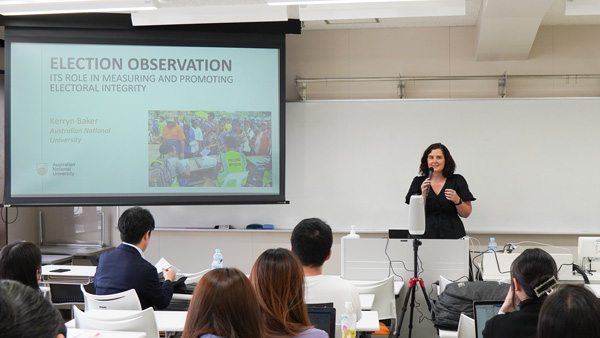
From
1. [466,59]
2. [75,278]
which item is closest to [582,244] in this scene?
[466,59]

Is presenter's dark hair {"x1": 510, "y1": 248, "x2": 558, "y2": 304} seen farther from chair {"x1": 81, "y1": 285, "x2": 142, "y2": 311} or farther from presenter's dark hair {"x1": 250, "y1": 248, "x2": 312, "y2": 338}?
chair {"x1": 81, "y1": 285, "x2": 142, "y2": 311}

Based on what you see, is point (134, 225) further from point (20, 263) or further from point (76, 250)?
point (76, 250)

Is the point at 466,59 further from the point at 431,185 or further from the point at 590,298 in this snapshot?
the point at 590,298

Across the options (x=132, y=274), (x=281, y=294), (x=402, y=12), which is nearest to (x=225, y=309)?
(x=281, y=294)

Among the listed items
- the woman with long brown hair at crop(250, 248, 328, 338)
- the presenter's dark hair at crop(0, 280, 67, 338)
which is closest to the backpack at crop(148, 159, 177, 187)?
the woman with long brown hair at crop(250, 248, 328, 338)

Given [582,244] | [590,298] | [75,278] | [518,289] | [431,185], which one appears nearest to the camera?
[590,298]

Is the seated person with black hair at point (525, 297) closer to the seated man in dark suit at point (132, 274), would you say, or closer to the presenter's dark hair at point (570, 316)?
the presenter's dark hair at point (570, 316)

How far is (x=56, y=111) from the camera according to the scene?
5871 mm

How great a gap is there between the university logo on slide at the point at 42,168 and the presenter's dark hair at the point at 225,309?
4.60 meters

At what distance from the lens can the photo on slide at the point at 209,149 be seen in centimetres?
597

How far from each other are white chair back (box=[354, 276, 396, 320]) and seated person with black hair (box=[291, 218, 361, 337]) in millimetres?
982

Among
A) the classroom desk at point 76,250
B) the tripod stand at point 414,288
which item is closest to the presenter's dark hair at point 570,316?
the tripod stand at point 414,288

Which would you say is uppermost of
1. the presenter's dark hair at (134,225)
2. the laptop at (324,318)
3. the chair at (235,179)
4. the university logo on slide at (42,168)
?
the university logo on slide at (42,168)

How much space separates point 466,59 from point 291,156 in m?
2.07
